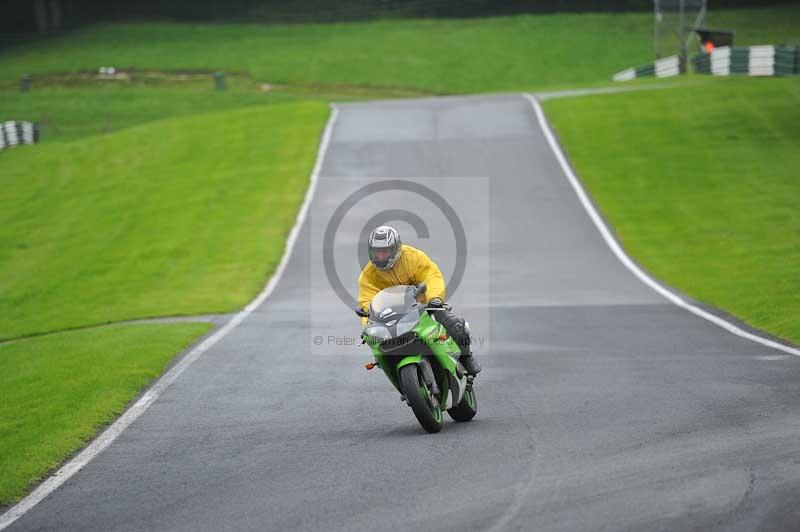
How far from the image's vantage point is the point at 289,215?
31.1 meters

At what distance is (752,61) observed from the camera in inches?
1841

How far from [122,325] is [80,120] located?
117 feet

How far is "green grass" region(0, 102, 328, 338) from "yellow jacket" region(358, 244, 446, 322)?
11029mm

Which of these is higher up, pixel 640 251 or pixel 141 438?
pixel 141 438

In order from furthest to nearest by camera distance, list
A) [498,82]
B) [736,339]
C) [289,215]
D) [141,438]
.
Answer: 1. [498,82]
2. [289,215]
3. [736,339]
4. [141,438]

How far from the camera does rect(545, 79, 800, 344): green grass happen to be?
2245 centimetres

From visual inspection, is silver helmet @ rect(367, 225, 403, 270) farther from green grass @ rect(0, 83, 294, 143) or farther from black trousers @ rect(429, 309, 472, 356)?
green grass @ rect(0, 83, 294, 143)

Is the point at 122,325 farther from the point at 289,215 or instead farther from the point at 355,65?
the point at 355,65

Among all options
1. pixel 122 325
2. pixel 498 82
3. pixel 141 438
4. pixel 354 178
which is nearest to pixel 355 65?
pixel 498 82

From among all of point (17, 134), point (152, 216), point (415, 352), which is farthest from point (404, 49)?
point (415, 352)

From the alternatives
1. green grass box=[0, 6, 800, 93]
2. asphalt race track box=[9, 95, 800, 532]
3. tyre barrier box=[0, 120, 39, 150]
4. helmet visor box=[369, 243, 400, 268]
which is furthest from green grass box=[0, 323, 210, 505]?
green grass box=[0, 6, 800, 93]

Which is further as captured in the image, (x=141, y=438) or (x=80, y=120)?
(x=80, y=120)

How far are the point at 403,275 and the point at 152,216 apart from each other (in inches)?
901

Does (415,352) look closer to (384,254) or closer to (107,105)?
(384,254)
